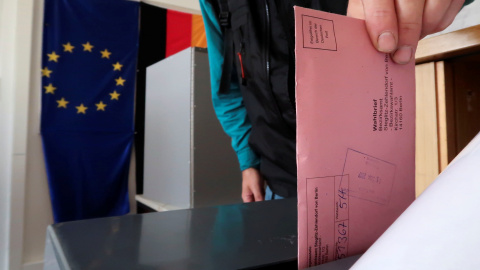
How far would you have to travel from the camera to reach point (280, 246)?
284mm

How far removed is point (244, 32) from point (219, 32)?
19 cm

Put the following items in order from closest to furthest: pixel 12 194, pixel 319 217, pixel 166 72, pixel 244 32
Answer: pixel 319 217 < pixel 244 32 < pixel 166 72 < pixel 12 194

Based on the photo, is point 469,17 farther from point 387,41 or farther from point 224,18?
point 387,41

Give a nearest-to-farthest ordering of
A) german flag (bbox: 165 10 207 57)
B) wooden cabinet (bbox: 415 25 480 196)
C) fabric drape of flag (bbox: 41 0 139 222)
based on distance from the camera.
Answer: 1. wooden cabinet (bbox: 415 25 480 196)
2. fabric drape of flag (bbox: 41 0 139 222)
3. german flag (bbox: 165 10 207 57)

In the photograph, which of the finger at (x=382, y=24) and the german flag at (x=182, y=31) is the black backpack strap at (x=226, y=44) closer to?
the finger at (x=382, y=24)

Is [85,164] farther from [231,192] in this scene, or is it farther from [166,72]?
[231,192]

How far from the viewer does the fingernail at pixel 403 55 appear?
0.27 meters

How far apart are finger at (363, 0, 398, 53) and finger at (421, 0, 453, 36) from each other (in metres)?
0.05

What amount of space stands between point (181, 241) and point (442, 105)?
17.8 inches

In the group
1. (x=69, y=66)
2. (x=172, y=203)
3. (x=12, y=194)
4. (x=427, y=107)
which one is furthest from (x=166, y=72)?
(x=427, y=107)

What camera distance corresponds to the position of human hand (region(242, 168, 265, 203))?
0.95m

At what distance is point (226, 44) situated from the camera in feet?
3.07

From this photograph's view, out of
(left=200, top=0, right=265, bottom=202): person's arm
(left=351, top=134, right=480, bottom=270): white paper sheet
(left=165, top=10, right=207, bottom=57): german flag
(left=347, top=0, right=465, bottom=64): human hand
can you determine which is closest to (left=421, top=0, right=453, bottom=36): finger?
(left=347, top=0, right=465, bottom=64): human hand

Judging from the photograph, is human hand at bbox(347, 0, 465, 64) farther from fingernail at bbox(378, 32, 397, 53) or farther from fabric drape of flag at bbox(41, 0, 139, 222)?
fabric drape of flag at bbox(41, 0, 139, 222)
